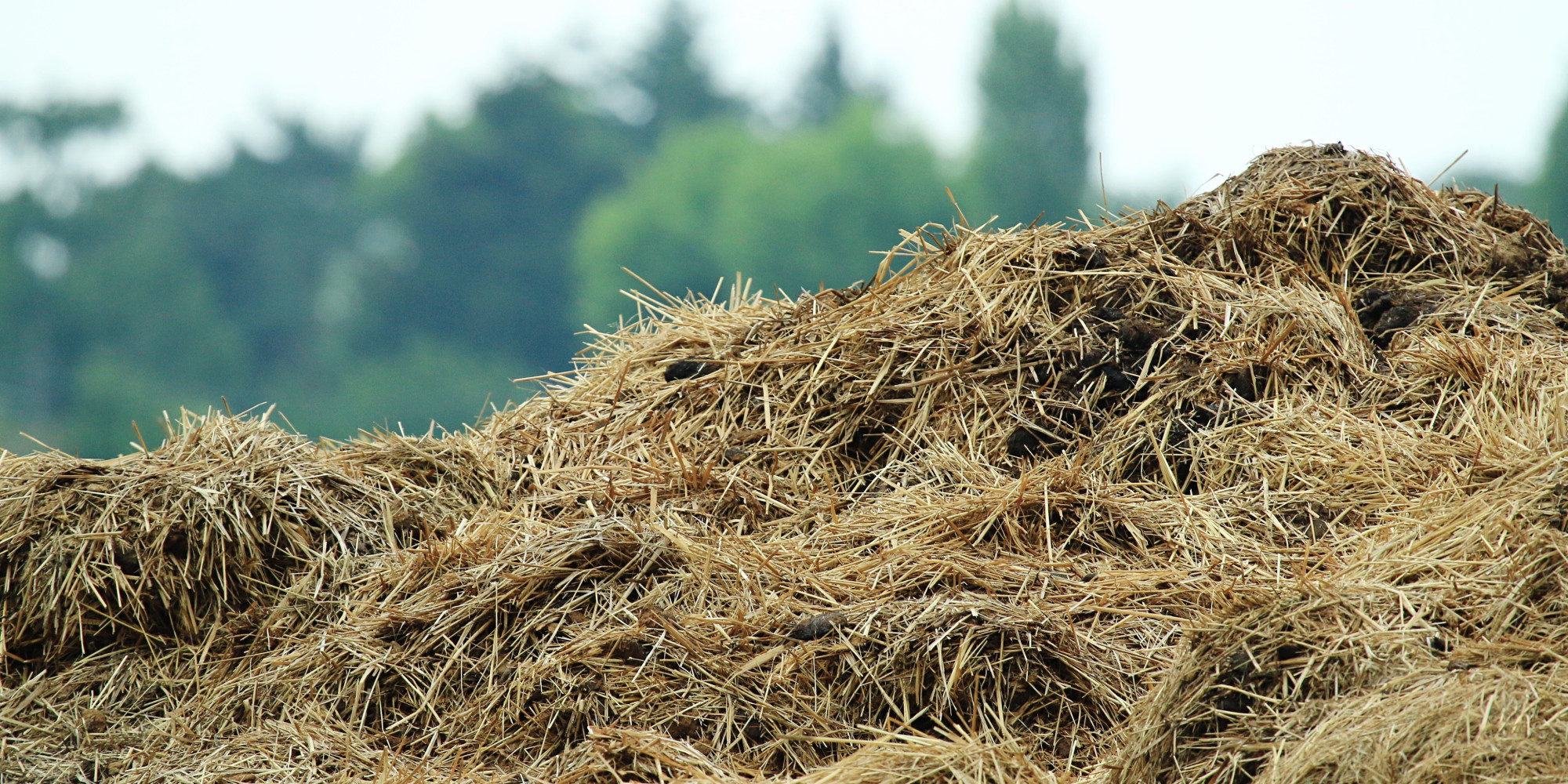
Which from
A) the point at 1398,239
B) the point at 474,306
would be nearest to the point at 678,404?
the point at 1398,239

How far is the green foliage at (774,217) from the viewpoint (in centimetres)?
4925

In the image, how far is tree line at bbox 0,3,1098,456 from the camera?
4897 centimetres

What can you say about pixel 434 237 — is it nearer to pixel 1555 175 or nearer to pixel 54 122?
pixel 54 122

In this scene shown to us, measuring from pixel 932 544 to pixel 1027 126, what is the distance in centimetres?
5171

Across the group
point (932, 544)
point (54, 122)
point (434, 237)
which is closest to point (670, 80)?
point (434, 237)

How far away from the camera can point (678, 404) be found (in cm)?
354

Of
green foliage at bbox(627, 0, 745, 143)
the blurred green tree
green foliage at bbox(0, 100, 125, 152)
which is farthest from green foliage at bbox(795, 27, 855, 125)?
the blurred green tree

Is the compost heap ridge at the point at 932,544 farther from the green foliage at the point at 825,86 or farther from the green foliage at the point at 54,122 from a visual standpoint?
the green foliage at the point at 825,86

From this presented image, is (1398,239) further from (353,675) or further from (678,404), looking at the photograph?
(353,675)

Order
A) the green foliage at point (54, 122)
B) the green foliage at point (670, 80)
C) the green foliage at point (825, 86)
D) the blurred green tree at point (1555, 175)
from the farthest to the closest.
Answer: the green foliage at point (825, 86) < the green foliage at point (670, 80) < the green foliage at point (54, 122) < the blurred green tree at point (1555, 175)

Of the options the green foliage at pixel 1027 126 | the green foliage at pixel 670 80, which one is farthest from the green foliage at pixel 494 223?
the green foliage at pixel 1027 126

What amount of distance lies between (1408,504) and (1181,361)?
79cm

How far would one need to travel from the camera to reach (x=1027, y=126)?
52312 millimetres

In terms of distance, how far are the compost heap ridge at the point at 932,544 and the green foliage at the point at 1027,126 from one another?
142 ft
